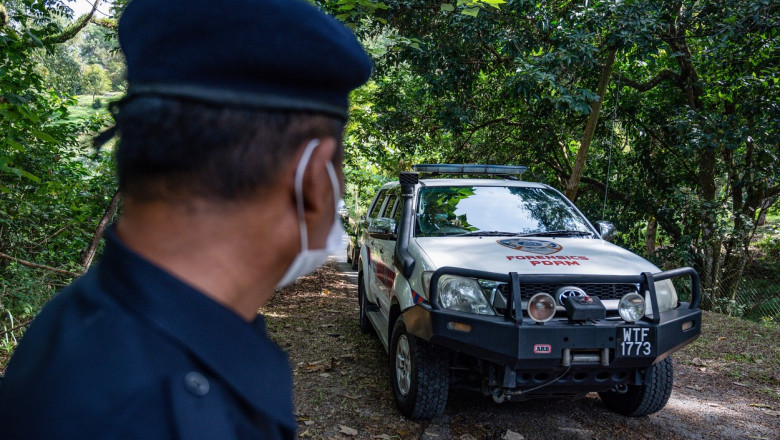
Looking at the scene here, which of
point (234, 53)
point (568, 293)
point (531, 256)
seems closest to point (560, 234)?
point (531, 256)

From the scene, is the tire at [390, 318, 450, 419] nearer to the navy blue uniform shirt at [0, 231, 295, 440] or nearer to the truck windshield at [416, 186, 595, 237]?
the truck windshield at [416, 186, 595, 237]

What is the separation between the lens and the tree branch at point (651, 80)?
11602 millimetres

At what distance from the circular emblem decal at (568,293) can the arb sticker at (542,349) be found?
0.36 m

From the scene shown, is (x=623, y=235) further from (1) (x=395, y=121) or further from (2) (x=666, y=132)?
(1) (x=395, y=121)

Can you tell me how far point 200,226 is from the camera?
89cm

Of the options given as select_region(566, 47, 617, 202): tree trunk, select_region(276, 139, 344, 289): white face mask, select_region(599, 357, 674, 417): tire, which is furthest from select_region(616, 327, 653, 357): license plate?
select_region(566, 47, 617, 202): tree trunk

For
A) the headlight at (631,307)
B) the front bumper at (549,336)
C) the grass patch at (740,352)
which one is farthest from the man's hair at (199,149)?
the grass patch at (740,352)

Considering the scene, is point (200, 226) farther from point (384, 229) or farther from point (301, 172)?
point (384, 229)

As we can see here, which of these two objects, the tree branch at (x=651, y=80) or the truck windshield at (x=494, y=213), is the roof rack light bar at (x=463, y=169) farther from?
the tree branch at (x=651, y=80)

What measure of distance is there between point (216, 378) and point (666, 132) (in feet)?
39.8

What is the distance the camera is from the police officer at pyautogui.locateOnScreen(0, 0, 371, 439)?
778mm

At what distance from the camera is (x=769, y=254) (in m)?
16.5

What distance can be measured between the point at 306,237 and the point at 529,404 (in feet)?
14.4

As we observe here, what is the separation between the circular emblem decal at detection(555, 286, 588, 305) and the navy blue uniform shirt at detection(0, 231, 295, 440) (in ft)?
10.5
